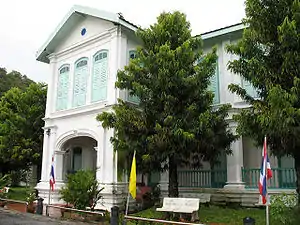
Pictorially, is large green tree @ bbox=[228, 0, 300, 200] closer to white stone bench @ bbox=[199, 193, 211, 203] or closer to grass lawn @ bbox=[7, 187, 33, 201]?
white stone bench @ bbox=[199, 193, 211, 203]

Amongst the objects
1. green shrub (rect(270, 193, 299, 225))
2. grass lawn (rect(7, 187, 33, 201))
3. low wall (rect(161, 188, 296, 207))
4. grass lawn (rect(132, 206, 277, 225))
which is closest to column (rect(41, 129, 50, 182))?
grass lawn (rect(7, 187, 33, 201))

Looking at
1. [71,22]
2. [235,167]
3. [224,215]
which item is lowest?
[224,215]

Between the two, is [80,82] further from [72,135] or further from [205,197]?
[205,197]

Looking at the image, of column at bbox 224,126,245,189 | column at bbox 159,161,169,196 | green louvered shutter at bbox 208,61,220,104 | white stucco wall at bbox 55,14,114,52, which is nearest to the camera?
column at bbox 224,126,245,189

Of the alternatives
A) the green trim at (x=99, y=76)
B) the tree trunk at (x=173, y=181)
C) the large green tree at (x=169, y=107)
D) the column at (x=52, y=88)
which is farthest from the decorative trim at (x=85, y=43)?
the tree trunk at (x=173, y=181)

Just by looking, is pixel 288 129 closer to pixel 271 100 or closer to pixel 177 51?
pixel 271 100

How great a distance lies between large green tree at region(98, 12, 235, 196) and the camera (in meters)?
11.2

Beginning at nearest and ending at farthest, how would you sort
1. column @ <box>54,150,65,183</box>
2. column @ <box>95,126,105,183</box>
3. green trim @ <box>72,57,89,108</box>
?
column @ <box>95,126,105,183</box>, green trim @ <box>72,57,89,108</box>, column @ <box>54,150,65,183</box>

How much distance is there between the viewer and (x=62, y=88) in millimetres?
17797

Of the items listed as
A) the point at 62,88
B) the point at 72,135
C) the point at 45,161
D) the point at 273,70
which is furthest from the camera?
the point at 62,88

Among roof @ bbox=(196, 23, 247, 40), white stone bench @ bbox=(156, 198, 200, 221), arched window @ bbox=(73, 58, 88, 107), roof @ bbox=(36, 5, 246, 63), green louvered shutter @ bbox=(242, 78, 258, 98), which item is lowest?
white stone bench @ bbox=(156, 198, 200, 221)

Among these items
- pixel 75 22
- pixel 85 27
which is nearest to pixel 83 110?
pixel 85 27

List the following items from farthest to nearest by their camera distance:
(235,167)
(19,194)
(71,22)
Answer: (19,194), (71,22), (235,167)

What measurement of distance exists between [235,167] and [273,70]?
5559 mm
